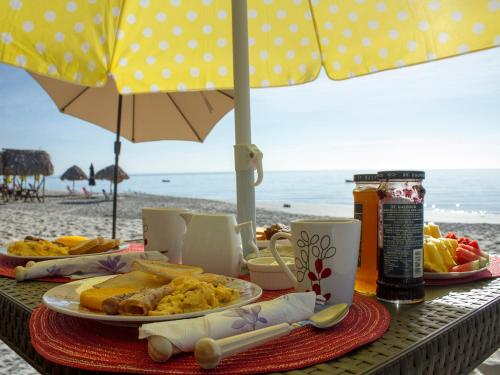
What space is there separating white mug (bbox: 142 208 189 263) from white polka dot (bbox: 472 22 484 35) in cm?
110

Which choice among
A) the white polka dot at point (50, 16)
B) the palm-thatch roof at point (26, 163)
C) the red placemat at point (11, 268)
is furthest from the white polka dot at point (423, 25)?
the palm-thatch roof at point (26, 163)

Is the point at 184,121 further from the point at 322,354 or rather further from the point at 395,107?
the point at 395,107

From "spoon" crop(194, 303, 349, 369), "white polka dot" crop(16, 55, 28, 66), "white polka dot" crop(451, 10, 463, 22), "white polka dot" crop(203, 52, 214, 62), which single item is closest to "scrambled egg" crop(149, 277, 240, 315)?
"spoon" crop(194, 303, 349, 369)

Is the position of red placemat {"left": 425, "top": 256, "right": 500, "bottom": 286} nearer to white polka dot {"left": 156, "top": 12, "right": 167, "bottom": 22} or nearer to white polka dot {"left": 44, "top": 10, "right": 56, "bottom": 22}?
white polka dot {"left": 44, "top": 10, "right": 56, "bottom": 22}

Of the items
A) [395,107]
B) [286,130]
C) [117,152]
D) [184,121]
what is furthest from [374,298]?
[286,130]

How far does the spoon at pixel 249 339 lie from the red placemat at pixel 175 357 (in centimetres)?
1

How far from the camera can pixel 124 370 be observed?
54 centimetres

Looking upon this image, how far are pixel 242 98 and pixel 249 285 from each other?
64 cm

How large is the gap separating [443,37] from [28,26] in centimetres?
142

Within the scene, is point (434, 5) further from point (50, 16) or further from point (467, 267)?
point (50, 16)

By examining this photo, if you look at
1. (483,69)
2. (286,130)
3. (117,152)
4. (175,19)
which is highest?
(483,69)

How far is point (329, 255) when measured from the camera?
30.7 inches

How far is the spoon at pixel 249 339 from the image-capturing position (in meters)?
0.53

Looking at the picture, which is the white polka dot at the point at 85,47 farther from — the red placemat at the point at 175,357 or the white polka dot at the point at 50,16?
the red placemat at the point at 175,357
